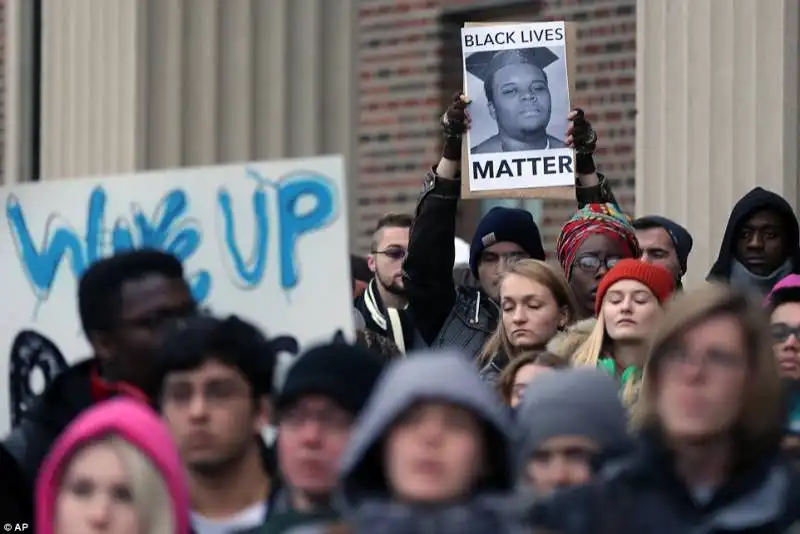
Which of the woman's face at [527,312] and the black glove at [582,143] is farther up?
the black glove at [582,143]

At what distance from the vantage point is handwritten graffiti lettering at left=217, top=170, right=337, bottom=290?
471 centimetres

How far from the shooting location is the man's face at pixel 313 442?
3.76 m

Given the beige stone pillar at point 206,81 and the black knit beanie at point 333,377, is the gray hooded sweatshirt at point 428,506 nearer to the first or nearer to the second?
the black knit beanie at point 333,377

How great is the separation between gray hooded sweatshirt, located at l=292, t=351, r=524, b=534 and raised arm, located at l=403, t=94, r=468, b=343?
98.5 inches

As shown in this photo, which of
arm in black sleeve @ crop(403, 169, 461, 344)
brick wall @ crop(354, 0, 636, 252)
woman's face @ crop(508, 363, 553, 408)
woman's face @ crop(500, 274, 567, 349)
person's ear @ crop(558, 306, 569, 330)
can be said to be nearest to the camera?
woman's face @ crop(508, 363, 553, 408)

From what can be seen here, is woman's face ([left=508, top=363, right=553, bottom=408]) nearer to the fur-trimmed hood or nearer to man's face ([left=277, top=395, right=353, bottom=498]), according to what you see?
the fur-trimmed hood

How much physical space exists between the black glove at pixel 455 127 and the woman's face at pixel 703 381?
265 centimetres

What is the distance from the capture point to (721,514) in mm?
3475

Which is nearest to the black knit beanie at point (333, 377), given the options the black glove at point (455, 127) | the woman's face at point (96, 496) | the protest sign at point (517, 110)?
the woman's face at point (96, 496)

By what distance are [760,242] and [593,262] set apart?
1.92 ft

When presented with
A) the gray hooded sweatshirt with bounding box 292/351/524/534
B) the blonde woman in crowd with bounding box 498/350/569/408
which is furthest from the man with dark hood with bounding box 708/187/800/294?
the gray hooded sweatshirt with bounding box 292/351/524/534

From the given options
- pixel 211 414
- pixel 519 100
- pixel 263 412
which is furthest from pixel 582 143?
pixel 211 414

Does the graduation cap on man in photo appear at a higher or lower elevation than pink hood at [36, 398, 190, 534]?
higher

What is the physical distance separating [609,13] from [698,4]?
11.0 feet
